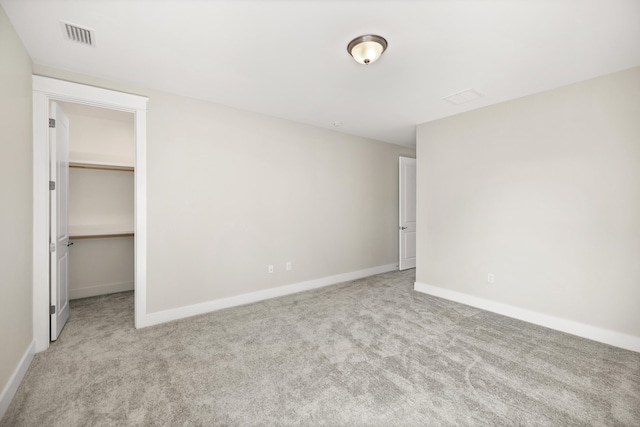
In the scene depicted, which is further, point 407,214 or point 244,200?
point 407,214

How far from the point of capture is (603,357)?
238cm

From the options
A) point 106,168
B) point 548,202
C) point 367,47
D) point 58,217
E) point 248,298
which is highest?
point 367,47

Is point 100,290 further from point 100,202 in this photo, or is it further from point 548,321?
point 548,321

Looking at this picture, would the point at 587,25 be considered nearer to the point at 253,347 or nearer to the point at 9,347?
the point at 253,347

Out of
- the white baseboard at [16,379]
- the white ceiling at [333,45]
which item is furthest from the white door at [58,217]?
the white ceiling at [333,45]

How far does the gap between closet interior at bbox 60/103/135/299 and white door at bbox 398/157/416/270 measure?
184 inches

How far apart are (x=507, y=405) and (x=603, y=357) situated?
4.54 ft

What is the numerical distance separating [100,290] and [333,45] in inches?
180

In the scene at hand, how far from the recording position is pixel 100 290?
397cm

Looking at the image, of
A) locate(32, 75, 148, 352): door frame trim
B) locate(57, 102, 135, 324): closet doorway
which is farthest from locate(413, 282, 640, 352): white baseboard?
locate(57, 102, 135, 324): closet doorway

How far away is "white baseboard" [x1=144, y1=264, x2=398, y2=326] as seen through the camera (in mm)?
3055

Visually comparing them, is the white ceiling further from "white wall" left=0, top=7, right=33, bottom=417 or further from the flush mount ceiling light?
"white wall" left=0, top=7, right=33, bottom=417

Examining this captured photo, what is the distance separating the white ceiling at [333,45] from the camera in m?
1.78

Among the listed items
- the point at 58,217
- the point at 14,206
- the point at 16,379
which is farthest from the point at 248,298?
the point at 14,206
